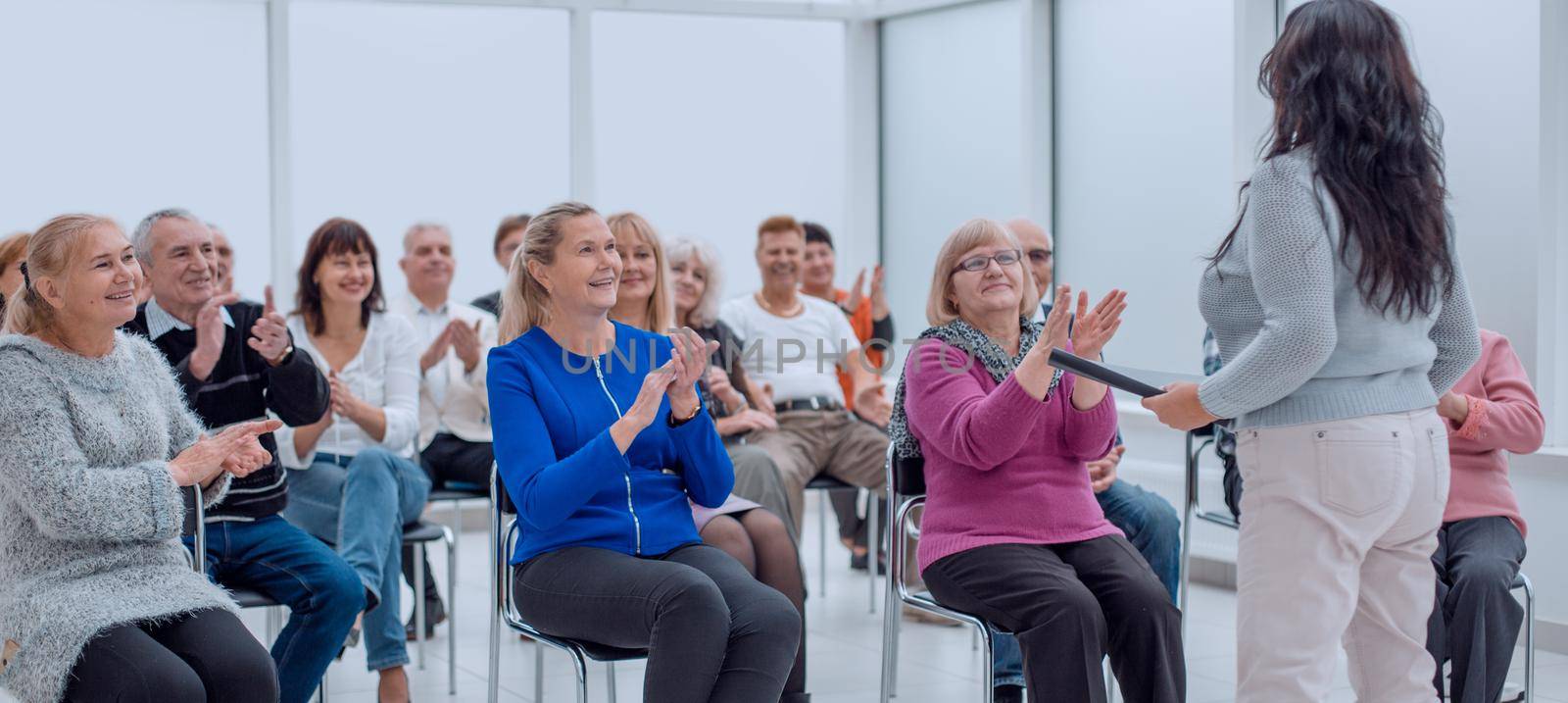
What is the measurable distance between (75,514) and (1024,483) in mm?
1589

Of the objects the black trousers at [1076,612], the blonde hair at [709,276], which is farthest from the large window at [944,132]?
the black trousers at [1076,612]

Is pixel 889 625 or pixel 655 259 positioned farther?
pixel 655 259

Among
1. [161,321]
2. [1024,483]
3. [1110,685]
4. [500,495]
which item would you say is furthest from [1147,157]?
[161,321]

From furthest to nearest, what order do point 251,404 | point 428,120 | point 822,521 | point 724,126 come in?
point 724,126, point 428,120, point 822,521, point 251,404

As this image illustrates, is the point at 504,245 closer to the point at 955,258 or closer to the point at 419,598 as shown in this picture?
the point at 419,598

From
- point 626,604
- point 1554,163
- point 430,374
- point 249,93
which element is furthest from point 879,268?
point 626,604

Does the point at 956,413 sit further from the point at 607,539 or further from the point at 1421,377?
the point at 1421,377

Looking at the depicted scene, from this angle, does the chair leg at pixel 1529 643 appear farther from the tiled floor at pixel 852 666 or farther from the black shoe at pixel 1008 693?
the black shoe at pixel 1008 693

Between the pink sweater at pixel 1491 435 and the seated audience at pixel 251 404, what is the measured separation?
7.48 ft

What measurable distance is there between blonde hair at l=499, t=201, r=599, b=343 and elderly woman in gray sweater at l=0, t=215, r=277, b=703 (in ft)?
1.56

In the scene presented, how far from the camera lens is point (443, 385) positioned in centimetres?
424

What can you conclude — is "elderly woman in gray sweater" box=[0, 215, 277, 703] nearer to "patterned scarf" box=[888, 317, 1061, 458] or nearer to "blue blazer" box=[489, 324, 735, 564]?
"blue blazer" box=[489, 324, 735, 564]

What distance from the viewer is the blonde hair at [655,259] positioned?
10.6 ft

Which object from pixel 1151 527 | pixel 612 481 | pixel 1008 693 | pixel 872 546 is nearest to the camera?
pixel 612 481
